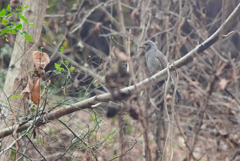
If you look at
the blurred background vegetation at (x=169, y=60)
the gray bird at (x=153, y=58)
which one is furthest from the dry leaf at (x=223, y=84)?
the gray bird at (x=153, y=58)

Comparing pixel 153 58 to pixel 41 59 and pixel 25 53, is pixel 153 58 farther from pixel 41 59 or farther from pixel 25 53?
pixel 41 59

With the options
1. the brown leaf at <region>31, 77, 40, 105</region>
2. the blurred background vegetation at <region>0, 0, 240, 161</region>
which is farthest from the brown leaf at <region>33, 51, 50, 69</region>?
the blurred background vegetation at <region>0, 0, 240, 161</region>

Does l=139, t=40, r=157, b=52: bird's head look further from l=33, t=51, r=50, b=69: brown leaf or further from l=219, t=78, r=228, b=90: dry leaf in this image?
l=33, t=51, r=50, b=69: brown leaf

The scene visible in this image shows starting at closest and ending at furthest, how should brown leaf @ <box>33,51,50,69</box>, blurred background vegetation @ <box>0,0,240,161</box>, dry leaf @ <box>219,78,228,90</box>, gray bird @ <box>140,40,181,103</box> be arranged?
brown leaf @ <box>33,51,50,69</box> < dry leaf @ <box>219,78,228,90</box> < blurred background vegetation @ <box>0,0,240,161</box> < gray bird @ <box>140,40,181,103</box>

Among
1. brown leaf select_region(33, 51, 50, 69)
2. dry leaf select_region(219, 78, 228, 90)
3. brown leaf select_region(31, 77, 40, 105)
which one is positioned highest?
brown leaf select_region(33, 51, 50, 69)

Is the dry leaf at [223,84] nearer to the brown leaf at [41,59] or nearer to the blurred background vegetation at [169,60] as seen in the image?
the blurred background vegetation at [169,60]

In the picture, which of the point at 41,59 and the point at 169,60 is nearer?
the point at 41,59

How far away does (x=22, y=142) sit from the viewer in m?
3.95

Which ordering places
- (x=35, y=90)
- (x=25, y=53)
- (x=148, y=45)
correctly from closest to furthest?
1. (x=35, y=90)
2. (x=25, y=53)
3. (x=148, y=45)

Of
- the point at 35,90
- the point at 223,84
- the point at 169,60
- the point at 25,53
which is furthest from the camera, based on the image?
the point at 169,60

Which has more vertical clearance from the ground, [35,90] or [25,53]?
[25,53]

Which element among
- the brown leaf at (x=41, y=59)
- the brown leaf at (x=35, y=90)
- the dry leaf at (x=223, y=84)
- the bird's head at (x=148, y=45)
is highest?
the bird's head at (x=148, y=45)

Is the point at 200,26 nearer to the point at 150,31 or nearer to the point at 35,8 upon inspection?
the point at 150,31

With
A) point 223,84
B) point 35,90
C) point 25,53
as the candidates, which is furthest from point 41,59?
point 223,84
